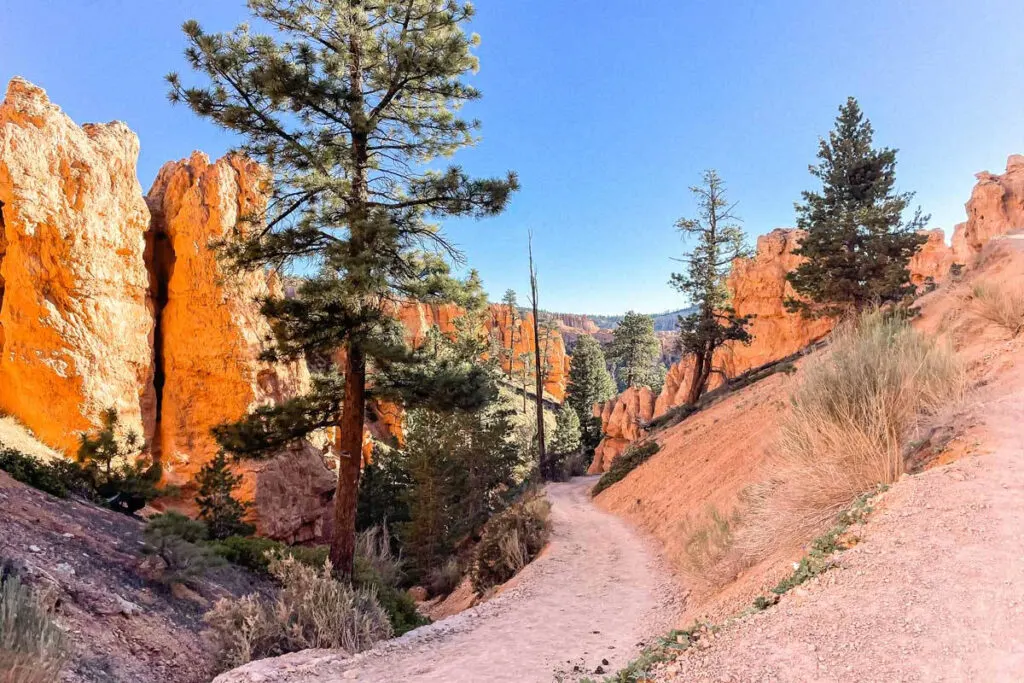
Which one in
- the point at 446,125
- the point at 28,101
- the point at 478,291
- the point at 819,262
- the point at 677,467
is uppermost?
the point at 28,101

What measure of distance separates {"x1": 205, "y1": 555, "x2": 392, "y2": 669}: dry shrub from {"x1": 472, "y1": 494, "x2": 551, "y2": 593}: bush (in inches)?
166

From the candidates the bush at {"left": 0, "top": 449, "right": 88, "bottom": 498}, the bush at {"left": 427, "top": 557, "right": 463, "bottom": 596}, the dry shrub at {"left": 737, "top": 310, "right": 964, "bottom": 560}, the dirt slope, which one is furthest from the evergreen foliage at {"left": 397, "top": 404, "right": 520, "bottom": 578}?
the dry shrub at {"left": 737, "top": 310, "right": 964, "bottom": 560}

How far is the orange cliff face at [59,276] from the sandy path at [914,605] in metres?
20.6

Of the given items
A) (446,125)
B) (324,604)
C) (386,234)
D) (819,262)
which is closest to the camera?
(324,604)

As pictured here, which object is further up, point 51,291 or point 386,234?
point 51,291

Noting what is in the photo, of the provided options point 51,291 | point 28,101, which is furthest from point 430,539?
point 28,101

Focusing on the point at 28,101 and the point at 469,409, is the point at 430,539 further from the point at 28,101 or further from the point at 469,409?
the point at 28,101

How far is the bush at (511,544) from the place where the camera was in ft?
30.8

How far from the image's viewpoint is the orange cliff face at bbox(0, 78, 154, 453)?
50.8ft

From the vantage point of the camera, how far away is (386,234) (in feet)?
23.0

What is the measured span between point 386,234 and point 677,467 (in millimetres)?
10278

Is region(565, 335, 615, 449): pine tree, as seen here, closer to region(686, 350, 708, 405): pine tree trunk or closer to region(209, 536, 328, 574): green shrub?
region(686, 350, 708, 405): pine tree trunk

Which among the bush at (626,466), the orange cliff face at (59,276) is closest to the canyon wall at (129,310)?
the orange cliff face at (59,276)

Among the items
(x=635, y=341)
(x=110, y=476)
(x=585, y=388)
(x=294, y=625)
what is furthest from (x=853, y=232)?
(x=635, y=341)
